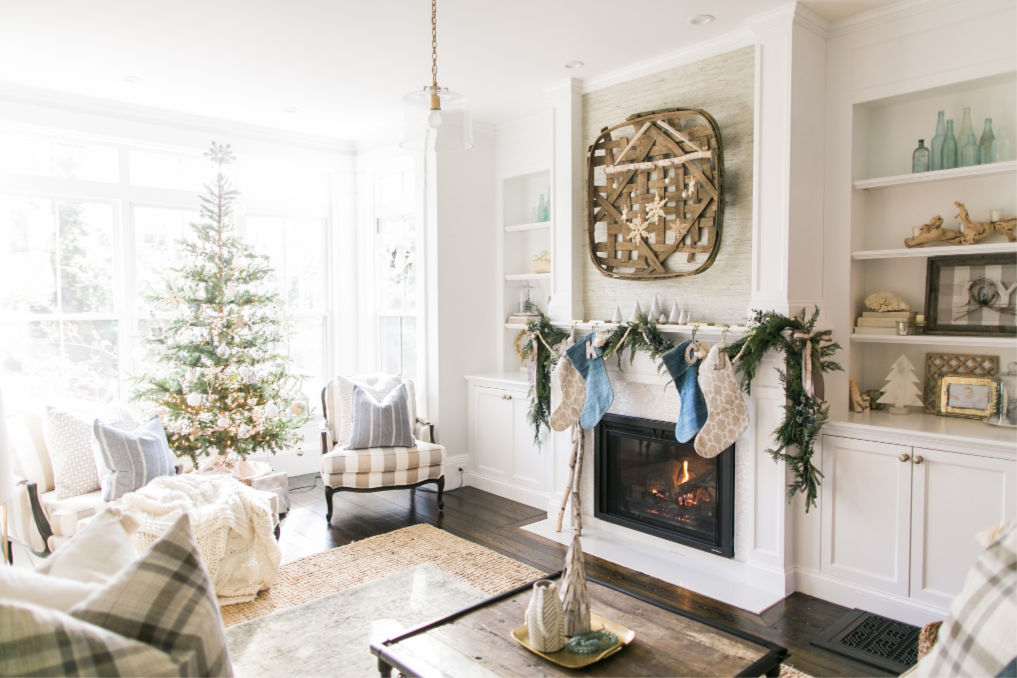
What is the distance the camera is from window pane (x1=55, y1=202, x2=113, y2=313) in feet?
14.8

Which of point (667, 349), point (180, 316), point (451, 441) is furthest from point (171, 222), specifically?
point (667, 349)

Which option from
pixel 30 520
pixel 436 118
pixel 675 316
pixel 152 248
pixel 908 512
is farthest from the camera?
pixel 152 248

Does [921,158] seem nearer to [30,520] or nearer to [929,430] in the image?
[929,430]

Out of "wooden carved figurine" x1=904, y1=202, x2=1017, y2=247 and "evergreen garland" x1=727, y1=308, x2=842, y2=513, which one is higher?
"wooden carved figurine" x1=904, y1=202, x2=1017, y2=247

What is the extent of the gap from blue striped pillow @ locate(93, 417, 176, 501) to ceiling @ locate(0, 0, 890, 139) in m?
1.96

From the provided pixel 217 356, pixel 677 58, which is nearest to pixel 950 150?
pixel 677 58

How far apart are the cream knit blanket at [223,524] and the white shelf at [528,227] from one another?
8.42 feet

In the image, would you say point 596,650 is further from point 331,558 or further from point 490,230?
point 490,230

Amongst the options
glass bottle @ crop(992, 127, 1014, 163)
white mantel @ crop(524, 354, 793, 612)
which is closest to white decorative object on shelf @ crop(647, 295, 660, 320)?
white mantel @ crop(524, 354, 793, 612)

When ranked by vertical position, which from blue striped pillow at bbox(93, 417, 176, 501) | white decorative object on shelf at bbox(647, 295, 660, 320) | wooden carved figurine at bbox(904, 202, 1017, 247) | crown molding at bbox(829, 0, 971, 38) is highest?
A: crown molding at bbox(829, 0, 971, 38)

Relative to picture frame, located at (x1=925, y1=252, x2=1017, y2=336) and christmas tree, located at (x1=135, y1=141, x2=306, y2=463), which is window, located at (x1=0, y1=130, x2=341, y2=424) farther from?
picture frame, located at (x1=925, y1=252, x2=1017, y2=336)

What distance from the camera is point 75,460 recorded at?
3.56 meters

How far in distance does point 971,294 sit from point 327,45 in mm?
3377

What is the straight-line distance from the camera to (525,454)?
473 centimetres
